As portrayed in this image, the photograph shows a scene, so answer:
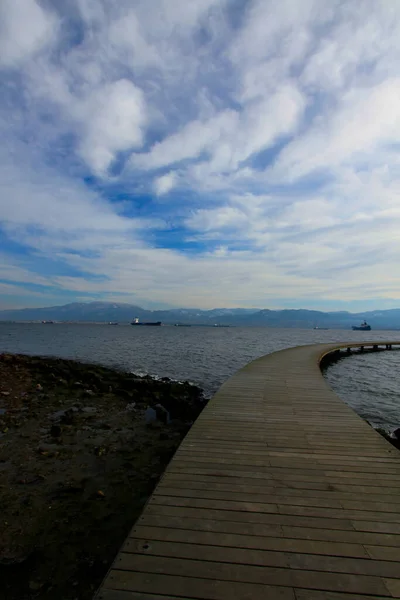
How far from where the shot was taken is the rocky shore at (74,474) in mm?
4316

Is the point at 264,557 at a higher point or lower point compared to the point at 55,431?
higher

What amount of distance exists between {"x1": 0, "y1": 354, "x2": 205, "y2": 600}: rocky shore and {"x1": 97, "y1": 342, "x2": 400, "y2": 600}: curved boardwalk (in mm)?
1610

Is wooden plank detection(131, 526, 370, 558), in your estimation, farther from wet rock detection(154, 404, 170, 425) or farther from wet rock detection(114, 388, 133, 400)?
wet rock detection(114, 388, 133, 400)

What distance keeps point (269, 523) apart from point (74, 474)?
17.0ft

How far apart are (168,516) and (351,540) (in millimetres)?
2051

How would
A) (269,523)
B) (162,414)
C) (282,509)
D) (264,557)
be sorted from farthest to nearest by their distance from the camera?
(162,414), (282,509), (269,523), (264,557)

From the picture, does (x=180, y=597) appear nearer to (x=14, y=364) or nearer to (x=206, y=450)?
(x=206, y=450)

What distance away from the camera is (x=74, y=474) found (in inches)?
275

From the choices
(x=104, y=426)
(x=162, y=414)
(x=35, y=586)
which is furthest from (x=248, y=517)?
(x=162, y=414)

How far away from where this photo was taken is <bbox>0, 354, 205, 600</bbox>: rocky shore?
432 centimetres

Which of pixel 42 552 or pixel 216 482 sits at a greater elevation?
pixel 216 482

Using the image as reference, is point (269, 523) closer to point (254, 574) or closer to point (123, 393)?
point (254, 574)

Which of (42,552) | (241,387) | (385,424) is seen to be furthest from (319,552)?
(385,424)

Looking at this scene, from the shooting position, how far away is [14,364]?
22.2 meters
